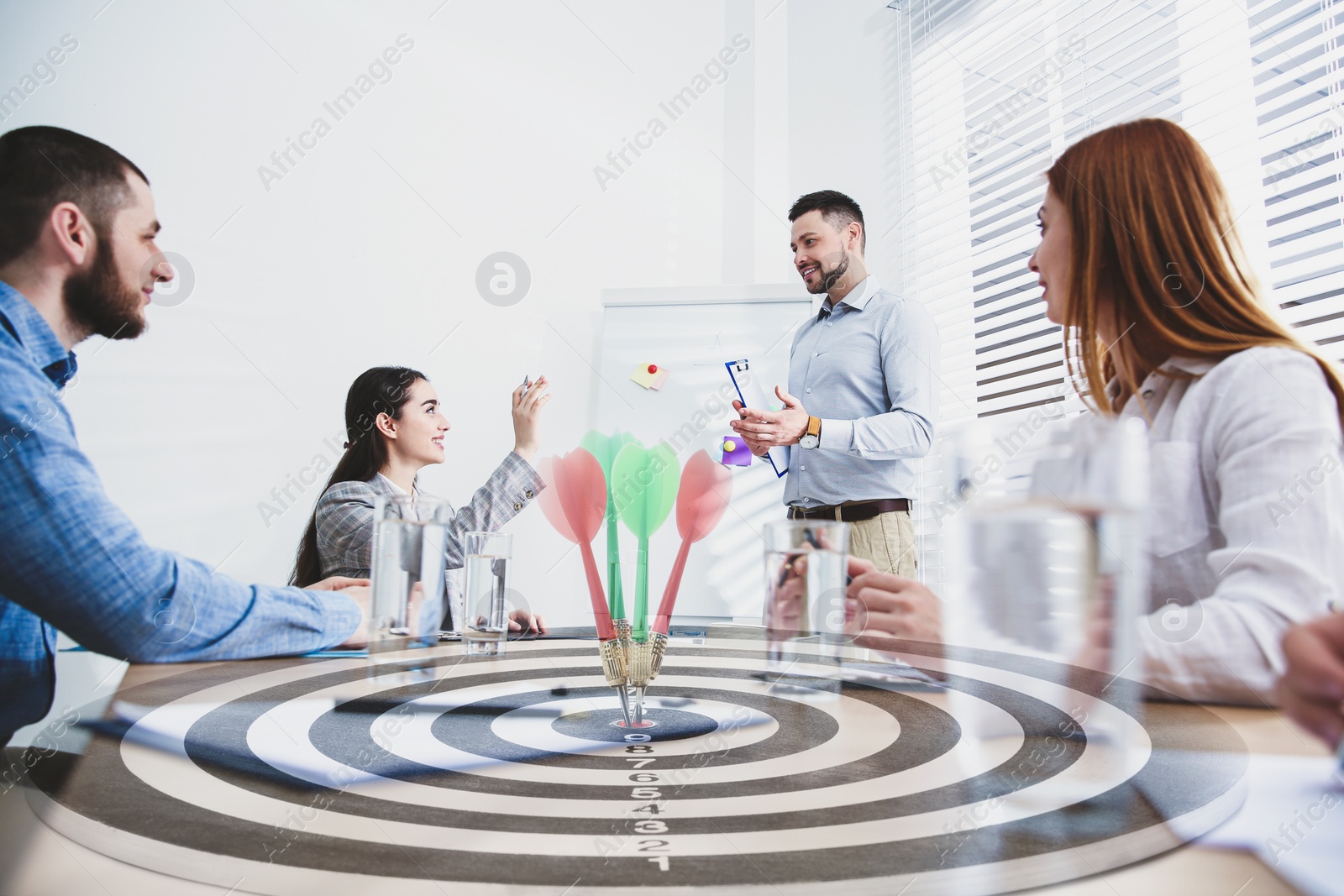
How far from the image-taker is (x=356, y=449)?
7.47 ft

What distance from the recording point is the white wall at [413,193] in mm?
2773

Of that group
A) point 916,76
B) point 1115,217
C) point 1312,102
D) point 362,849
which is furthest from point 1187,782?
point 916,76

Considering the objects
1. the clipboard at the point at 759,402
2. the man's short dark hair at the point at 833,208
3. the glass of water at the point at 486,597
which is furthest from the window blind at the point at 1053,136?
the glass of water at the point at 486,597

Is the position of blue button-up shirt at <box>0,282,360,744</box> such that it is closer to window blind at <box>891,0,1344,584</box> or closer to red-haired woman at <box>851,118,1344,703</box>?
red-haired woman at <box>851,118,1344,703</box>

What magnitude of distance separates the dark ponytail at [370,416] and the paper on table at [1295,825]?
2.14 m

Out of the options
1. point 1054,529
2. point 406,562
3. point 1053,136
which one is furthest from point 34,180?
point 1053,136

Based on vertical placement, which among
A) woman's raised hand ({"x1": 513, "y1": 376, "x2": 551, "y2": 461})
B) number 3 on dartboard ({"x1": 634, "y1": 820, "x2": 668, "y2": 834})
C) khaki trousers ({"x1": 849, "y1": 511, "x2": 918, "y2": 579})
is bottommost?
number 3 on dartboard ({"x1": 634, "y1": 820, "x2": 668, "y2": 834})

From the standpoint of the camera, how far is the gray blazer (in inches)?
74.6

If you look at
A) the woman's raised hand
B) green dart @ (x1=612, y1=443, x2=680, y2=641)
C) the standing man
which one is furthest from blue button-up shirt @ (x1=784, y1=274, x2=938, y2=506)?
green dart @ (x1=612, y1=443, x2=680, y2=641)

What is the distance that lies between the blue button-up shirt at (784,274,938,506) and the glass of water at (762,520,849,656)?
4.16 ft

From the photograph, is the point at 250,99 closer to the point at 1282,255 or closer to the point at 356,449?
the point at 356,449

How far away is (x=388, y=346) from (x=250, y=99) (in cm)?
103

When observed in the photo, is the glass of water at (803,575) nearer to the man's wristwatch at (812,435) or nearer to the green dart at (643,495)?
the green dart at (643,495)

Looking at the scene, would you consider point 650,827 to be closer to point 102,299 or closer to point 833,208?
point 102,299
